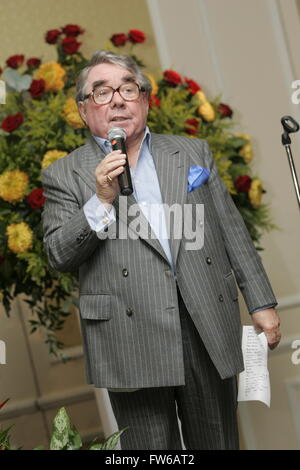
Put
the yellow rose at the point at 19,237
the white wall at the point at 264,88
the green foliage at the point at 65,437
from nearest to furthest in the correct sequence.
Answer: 1. the green foliage at the point at 65,437
2. the yellow rose at the point at 19,237
3. the white wall at the point at 264,88

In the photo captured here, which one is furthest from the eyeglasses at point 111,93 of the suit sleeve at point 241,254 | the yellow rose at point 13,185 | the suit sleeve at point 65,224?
the yellow rose at point 13,185

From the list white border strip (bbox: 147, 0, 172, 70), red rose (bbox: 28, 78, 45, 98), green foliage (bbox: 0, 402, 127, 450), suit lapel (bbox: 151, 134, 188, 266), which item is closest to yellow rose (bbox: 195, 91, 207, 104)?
white border strip (bbox: 147, 0, 172, 70)

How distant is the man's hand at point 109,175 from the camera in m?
1.91

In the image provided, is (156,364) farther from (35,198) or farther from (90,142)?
(35,198)

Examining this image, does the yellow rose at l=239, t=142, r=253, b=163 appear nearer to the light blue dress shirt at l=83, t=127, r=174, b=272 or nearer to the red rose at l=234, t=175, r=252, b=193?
the red rose at l=234, t=175, r=252, b=193

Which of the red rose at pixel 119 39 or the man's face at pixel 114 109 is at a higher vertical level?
the red rose at pixel 119 39

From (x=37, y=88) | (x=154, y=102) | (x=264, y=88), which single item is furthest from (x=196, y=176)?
(x=264, y=88)

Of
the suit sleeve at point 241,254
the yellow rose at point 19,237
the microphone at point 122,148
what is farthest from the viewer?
the yellow rose at point 19,237

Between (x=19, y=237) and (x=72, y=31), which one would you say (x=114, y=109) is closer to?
(x=19, y=237)

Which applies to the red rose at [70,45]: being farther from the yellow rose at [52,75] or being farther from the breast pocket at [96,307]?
the breast pocket at [96,307]

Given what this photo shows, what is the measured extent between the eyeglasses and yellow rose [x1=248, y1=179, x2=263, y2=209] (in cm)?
105

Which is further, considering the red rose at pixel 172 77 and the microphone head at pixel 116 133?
the red rose at pixel 172 77

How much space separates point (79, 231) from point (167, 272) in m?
0.26

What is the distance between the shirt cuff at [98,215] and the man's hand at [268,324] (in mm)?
531
